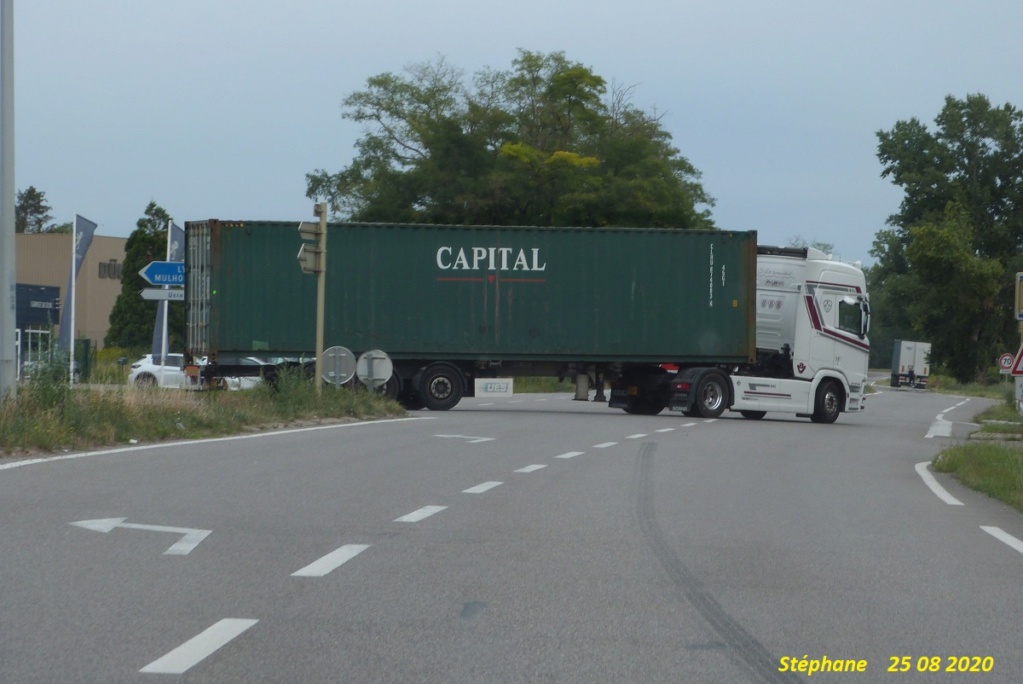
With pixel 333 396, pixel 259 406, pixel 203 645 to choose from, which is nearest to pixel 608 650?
pixel 203 645

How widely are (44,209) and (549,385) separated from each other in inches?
3644

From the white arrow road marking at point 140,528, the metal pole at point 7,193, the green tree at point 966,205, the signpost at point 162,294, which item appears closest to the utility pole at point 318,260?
the signpost at point 162,294

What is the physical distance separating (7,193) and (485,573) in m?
9.76

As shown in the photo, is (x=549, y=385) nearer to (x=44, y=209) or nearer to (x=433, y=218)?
(x=433, y=218)

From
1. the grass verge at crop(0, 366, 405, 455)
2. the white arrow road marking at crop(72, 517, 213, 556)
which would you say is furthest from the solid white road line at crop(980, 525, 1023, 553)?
the grass verge at crop(0, 366, 405, 455)

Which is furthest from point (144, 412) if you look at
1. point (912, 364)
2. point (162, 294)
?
point (912, 364)

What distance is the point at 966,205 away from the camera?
80062mm

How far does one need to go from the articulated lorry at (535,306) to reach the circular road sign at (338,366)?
3959mm

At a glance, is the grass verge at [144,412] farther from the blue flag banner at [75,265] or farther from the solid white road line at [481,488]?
the blue flag banner at [75,265]

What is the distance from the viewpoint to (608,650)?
5383 millimetres

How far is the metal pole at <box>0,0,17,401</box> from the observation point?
14.6m

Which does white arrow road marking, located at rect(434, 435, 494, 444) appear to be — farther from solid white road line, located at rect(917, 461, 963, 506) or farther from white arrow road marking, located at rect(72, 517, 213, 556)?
white arrow road marking, located at rect(72, 517, 213, 556)

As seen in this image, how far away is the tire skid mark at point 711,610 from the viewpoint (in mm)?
5133

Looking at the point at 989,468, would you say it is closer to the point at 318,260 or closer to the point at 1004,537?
the point at 1004,537
